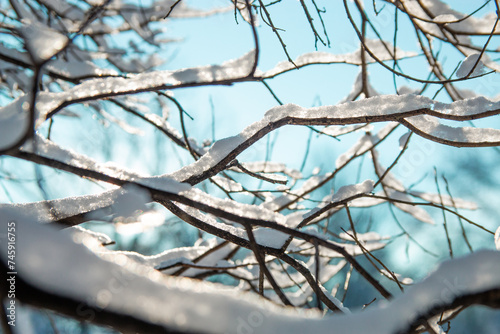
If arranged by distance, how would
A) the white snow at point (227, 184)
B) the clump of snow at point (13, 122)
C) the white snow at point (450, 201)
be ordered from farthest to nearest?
1. the white snow at point (450, 201)
2. the white snow at point (227, 184)
3. the clump of snow at point (13, 122)

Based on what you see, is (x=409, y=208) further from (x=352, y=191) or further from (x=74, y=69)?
(x=74, y=69)

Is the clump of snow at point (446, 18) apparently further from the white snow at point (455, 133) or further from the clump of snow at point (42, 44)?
the clump of snow at point (42, 44)

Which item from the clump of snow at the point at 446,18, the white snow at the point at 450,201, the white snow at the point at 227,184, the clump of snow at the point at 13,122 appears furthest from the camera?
the white snow at the point at 450,201

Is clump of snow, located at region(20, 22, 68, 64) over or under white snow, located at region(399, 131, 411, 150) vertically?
under

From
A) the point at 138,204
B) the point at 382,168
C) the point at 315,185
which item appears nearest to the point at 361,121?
the point at 138,204

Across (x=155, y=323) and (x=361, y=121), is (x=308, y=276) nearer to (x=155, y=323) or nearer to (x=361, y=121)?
(x=361, y=121)

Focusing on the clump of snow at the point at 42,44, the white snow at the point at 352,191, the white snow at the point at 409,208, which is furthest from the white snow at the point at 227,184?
the clump of snow at the point at 42,44

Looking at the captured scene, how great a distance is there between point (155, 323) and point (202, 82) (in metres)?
0.64

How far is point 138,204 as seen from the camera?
61 cm

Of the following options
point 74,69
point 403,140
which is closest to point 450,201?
point 403,140

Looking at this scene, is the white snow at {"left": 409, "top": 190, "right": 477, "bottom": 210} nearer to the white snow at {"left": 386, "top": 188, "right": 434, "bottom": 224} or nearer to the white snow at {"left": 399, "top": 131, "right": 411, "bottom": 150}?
the white snow at {"left": 386, "top": 188, "right": 434, "bottom": 224}

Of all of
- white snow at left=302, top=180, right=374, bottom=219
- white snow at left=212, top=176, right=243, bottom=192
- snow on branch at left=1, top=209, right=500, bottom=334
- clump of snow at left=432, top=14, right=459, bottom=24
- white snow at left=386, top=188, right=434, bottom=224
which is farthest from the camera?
white snow at left=386, top=188, right=434, bottom=224

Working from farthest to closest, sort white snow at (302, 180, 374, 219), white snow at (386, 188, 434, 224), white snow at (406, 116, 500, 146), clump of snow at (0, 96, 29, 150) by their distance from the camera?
white snow at (386, 188, 434, 224)
white snow at (302, 180, 374, 219)
white snow at (406, 116, 500, 146)
clump of snow at (0, 96, 29, 150)

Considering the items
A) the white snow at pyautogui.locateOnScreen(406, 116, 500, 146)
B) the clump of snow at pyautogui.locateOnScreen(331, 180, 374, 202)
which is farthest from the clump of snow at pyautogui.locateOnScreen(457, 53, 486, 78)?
the clump of snow at pyautogui.locateOnScreen(331, 180, 374, 202)
